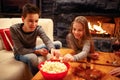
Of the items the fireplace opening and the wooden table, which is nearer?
the wooden table

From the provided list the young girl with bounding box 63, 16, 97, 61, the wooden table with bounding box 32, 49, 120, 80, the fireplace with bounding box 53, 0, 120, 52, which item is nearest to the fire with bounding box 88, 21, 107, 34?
the fireplace with bounding box 53, 0, 120, 52

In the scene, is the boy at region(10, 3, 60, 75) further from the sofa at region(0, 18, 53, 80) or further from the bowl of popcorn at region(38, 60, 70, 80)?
the bowl of popcorn at region(38, 60, 70, 80)

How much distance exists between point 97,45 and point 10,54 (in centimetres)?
169

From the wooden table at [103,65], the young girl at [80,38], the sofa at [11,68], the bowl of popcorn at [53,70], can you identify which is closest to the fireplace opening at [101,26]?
the young girl at [80,38]

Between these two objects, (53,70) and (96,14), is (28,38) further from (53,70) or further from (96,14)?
(96,14)

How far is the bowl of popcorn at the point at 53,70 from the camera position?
4.14 ft

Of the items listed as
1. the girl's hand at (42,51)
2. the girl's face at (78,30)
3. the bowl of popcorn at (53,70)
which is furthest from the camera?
the girl's hand at (42,51)

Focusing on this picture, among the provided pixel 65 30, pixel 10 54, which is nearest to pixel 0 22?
pixel 10 54

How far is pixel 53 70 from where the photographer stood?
4.35 feet

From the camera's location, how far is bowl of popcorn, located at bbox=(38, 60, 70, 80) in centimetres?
126

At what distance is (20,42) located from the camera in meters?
2.04

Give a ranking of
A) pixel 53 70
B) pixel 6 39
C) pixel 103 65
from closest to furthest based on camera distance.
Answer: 1. pixel 53 70
2. pixel 103 65
3. pixel 6 39

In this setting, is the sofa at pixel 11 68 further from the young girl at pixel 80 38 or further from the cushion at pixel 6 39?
the young girl at pixel 80 38

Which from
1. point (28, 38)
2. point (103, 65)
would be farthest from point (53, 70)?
point (28, 38)
